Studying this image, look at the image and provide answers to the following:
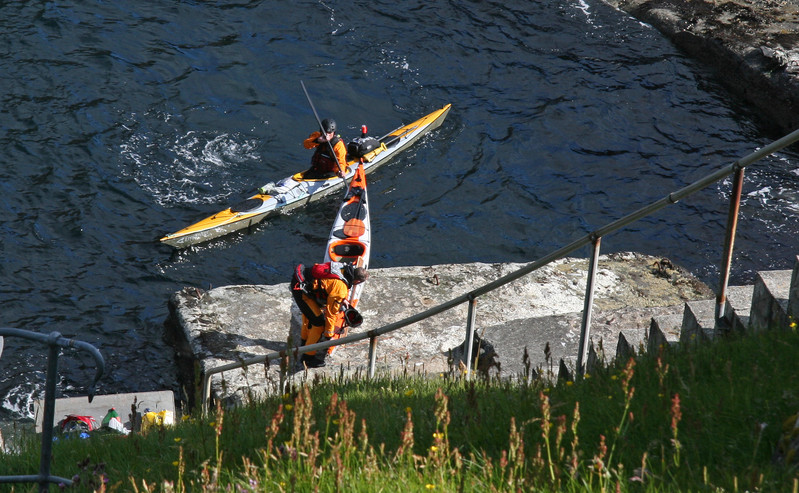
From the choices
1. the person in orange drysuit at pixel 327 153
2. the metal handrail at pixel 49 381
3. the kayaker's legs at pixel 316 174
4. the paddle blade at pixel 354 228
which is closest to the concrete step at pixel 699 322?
the metal handrail at pixel 49 381

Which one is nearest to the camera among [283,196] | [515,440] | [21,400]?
[515,440]

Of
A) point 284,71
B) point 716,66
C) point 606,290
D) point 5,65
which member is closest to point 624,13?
point 716,66

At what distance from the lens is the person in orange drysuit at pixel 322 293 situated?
8586 mm

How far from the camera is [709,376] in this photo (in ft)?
11.7

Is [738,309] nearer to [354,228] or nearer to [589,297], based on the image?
[589,297]

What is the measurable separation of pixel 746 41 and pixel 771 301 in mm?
15430

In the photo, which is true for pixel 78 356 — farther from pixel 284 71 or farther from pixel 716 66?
pixel 716 66

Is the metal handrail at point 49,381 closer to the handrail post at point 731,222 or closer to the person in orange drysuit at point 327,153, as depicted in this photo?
the handrail post at point 731,222

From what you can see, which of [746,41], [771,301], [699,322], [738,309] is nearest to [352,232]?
[738,309]

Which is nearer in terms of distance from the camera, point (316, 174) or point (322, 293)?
point (322, 293)

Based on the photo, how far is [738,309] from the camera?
16.4 feet

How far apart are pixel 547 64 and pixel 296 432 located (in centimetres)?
1662

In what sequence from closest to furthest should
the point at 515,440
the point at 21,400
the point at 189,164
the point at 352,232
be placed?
the point at 515,440 → the point at 21,400 → the point at 352,232 → the point at 189,164

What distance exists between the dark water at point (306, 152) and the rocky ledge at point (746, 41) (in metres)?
0.44
